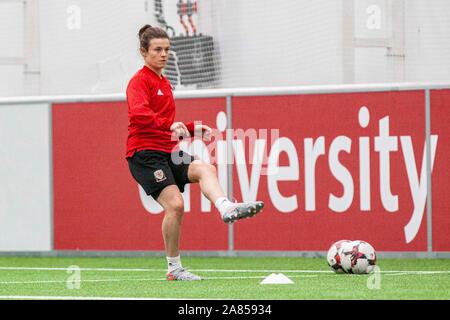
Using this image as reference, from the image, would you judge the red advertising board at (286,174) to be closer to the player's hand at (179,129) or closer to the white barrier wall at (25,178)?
the white barrier wall at (25,178)

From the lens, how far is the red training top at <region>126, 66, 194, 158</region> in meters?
10.0

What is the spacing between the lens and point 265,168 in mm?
13695

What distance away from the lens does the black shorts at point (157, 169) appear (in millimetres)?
10141

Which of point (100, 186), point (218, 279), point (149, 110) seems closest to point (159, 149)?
point (149, 110)

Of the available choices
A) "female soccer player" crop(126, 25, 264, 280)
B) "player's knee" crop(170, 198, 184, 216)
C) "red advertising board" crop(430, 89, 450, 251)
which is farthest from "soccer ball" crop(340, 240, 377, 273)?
"red advertising board" crop(430, 89, 450, 251)

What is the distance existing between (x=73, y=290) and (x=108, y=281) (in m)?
1.08

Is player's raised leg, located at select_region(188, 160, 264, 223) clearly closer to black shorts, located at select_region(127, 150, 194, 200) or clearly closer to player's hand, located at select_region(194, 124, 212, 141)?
black shorts, located at select_region(127, 150, 194, 200)

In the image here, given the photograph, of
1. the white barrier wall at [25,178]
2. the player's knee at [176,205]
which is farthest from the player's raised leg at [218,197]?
the white barrier wall at [25,178]

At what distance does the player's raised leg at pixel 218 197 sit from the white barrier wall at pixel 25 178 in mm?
4753

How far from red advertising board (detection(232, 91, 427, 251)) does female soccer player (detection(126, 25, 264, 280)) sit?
3.38 metres

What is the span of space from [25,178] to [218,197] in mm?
5398

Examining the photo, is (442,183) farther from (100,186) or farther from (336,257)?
(100,186)

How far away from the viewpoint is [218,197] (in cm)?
978
